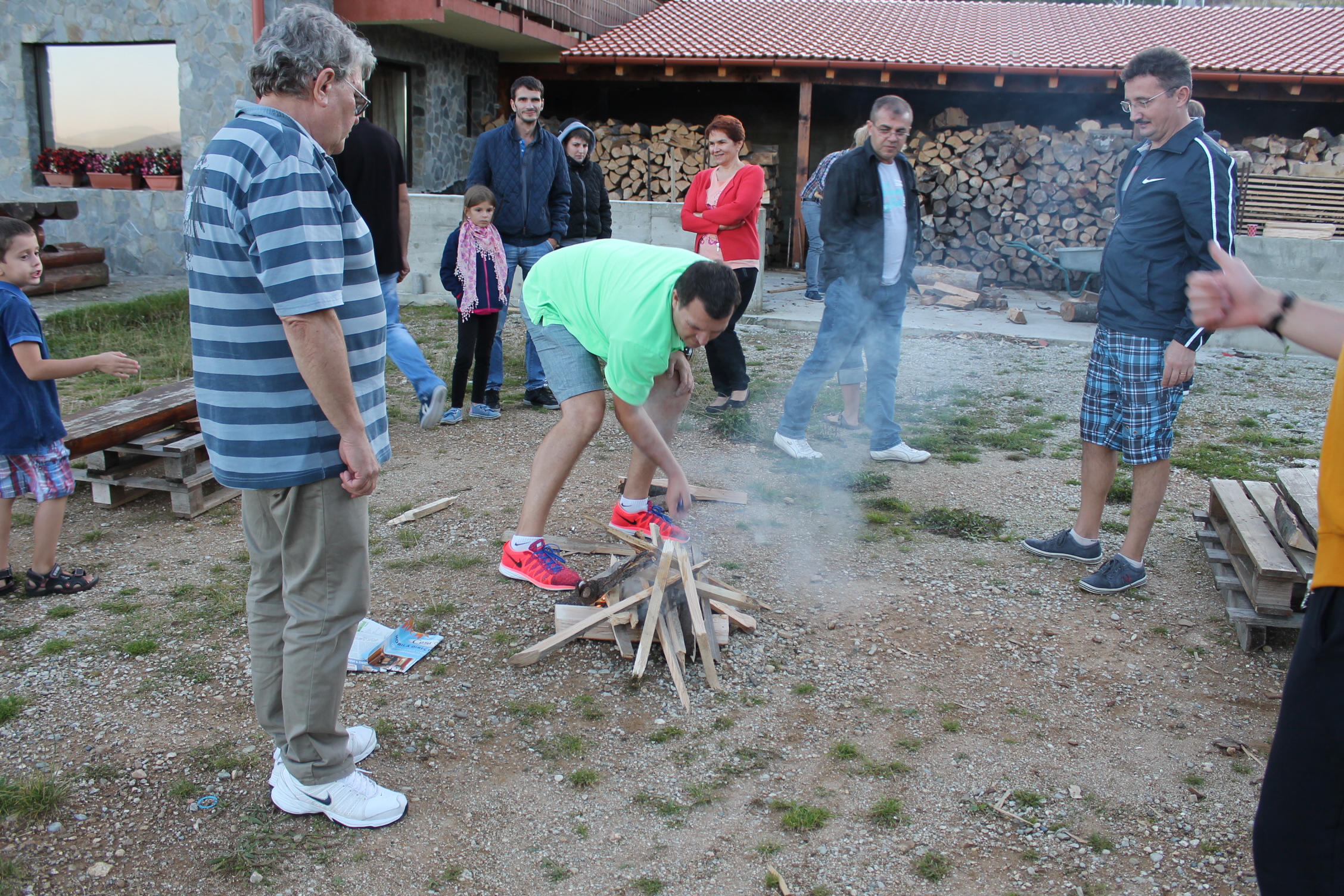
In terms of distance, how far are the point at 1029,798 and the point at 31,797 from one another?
2.52 m

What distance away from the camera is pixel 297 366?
192cm

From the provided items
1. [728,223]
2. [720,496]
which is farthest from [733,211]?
[720,496]

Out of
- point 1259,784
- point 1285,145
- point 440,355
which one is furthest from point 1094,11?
point 1259,784

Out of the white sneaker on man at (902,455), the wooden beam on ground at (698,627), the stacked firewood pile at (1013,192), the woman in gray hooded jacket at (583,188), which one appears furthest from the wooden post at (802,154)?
the wooden beam on ground at (698,627)

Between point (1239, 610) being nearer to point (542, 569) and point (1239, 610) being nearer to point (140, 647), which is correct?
point (542, 569)

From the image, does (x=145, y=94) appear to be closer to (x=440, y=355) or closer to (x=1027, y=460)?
(x=440, y=355)

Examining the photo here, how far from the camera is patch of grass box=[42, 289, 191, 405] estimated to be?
6.02 metres

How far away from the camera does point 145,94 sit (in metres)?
10.1

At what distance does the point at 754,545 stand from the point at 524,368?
3485 millimetres

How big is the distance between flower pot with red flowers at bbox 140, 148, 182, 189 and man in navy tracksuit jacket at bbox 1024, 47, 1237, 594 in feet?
32.1

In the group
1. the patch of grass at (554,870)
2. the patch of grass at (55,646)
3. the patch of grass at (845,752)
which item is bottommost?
the patch of grass at (554,870)

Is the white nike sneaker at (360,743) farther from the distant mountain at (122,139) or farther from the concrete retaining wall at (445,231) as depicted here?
the distant mountain at (122,139)

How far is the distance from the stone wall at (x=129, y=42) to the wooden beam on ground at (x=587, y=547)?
7710mm

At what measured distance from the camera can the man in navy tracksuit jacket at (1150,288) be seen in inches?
127
